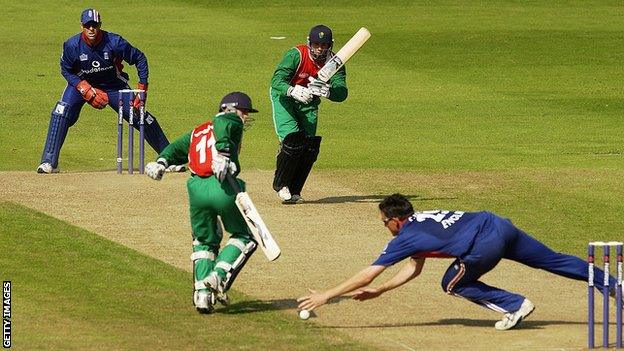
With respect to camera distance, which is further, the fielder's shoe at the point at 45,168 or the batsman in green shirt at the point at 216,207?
the fielder's shoe at the point at 45,168

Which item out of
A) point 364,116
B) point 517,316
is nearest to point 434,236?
point 517,316

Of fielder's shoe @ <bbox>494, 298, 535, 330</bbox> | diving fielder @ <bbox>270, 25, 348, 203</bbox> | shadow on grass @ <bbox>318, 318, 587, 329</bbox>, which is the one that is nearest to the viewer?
fielder's shoe @ <bbox>494, 298, 535, 330</bbox>

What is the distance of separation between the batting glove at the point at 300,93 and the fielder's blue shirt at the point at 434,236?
5781mm

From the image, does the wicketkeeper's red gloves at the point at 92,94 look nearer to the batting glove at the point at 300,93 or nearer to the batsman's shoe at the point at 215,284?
the batting glove at the point at 300,93

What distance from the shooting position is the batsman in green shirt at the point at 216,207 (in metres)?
12.3

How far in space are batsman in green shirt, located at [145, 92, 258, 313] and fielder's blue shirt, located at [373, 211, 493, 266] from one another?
1425 millimetres

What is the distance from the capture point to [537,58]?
3241 cm

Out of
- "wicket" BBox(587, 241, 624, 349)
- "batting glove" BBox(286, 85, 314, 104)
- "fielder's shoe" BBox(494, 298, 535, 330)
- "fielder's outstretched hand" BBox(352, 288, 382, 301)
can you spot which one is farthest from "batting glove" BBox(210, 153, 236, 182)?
"batting glove" BBox(286, 85, 314, 104)

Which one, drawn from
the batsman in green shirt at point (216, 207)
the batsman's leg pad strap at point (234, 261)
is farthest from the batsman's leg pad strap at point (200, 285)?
the batsman's leg pad strap at point (234, 261)

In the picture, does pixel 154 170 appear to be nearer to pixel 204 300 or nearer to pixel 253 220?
pixel 253 220

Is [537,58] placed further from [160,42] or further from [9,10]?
[9,10]

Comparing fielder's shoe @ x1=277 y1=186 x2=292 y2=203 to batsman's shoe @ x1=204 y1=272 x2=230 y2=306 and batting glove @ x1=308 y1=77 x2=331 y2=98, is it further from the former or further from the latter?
batsman's shoe @ x1=204 y1=272 x2=230 y2=306

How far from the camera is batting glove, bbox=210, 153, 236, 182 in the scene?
479 inches

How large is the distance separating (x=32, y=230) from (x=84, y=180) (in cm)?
349
